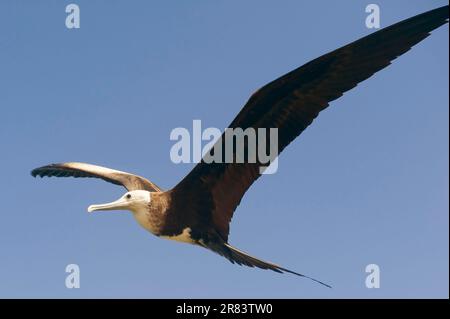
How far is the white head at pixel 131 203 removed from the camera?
7.04m

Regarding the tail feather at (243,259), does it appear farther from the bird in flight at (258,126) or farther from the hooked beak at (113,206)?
the hooked beak at (113,206)

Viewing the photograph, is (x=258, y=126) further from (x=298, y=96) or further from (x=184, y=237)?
(x=184, y=237)

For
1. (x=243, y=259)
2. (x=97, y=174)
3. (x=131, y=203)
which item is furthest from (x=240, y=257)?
(x=97, y=174)

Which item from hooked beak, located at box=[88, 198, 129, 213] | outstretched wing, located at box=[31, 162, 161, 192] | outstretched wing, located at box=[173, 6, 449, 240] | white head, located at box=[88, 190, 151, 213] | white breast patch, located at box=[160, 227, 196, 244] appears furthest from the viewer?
outstretched wing, located at box=[31, 162, 161, 192]

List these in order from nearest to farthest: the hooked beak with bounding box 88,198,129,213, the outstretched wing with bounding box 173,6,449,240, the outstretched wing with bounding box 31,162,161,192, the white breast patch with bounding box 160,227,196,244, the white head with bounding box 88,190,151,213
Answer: the outstretched wing with bounding box 173,6,449,240
the white breast patch with bounding box 160,227,196,244
the white head with bounding box 88,190,151,213
the hooked beak with bounding box 88,198,129,213
the outstretched wing with bounding box 31,162,161,192

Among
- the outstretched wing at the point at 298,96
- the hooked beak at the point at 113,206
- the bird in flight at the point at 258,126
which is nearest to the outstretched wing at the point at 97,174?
the hooked beak at the point at 113,206

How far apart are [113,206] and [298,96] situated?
7.14 ft

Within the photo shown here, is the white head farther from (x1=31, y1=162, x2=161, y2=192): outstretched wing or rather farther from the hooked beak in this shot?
(x1=31, y1=162, x2=161, y2=192): outstretched wing

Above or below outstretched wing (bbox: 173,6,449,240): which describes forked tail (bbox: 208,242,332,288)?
below

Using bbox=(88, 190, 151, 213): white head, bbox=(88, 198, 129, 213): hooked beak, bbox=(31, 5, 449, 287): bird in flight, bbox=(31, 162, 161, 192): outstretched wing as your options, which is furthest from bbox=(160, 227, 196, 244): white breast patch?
bbox=(31, 162, 161, 192): outstretched wing

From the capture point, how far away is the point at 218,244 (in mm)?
6938

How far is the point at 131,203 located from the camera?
7102mm

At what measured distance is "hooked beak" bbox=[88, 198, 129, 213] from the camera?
282 inches
